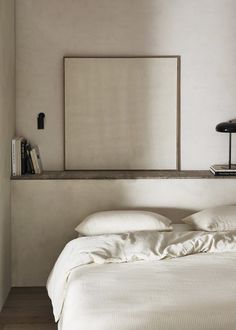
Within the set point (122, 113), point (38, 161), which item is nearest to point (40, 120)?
point (38, 161)

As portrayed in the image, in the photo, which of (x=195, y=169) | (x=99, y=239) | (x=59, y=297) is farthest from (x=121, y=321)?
(x=195, y=169)

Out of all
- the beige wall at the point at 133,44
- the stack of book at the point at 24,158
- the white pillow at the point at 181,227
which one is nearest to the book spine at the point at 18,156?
the stack of book at the point at 24,158

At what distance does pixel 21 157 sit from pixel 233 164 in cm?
141

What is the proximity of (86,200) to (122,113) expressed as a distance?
649 mm

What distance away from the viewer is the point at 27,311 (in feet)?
12.5

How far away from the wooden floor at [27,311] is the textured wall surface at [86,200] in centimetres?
32

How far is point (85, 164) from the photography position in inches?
174

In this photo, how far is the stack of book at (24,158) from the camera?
165 inches

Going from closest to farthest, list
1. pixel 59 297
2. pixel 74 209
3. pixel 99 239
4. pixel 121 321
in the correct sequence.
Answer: pixel 121 321 → pixel 59 297 → pixel 99 239 → pixel 74 209

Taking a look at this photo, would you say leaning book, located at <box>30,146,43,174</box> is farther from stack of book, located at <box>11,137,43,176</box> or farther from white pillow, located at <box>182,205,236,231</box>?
white pillow, located at <box>182,205,236,231</box>

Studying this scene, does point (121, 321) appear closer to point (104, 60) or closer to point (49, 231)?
point (49, 231)

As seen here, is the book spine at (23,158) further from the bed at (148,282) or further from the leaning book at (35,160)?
the bed at (148,282)

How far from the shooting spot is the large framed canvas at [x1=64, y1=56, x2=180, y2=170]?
4379 mm

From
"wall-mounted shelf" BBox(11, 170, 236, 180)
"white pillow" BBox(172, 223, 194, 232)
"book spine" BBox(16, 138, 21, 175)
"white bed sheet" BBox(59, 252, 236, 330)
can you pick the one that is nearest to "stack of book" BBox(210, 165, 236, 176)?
"wall-mounted shelf" BBox(11, 170, 236, 180)
